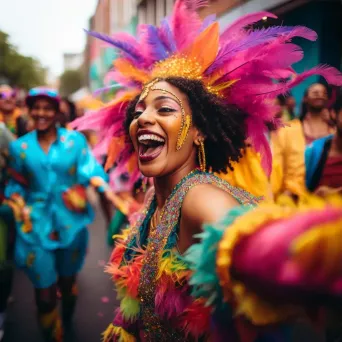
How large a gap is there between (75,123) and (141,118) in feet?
2.62

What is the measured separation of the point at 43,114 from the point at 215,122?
80.1 inches

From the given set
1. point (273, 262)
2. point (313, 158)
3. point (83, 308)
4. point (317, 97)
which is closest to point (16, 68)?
point (83, 308)

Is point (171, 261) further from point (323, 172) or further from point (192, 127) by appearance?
point (323, 172)

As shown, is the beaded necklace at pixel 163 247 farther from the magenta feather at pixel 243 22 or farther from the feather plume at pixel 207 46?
the magenta feather at pixel 243 22

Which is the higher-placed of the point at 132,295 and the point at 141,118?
the point at 141,118

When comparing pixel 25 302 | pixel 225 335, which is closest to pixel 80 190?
Answer: pixel 25 302

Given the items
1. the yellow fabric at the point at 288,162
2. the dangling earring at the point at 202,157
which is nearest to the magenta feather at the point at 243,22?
the dangling earring at the point at 202,157

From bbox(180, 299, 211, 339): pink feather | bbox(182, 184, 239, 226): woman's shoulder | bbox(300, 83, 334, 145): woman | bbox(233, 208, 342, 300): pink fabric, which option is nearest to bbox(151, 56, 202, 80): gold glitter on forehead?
bbox(182, 184, 239, 226): woman's shoulder

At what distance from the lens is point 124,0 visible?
898 inches

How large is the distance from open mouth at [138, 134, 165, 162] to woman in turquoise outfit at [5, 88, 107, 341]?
177cm

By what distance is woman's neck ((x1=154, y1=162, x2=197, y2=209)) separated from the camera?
1.76m

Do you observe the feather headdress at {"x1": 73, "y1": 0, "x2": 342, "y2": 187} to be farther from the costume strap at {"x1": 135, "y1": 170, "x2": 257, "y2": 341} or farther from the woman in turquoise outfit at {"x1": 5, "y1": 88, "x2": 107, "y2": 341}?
the woman in turquoise outfit at {"x1": 5, "y1": 88, "x2": 107, "y2": 341}

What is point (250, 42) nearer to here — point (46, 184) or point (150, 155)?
point (150, 155)

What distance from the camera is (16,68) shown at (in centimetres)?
4847
